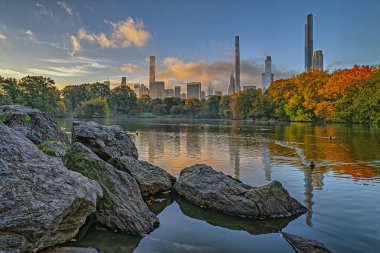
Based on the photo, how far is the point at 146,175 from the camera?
11602 millimetres

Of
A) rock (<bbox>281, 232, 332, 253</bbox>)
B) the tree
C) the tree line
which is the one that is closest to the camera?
rock (<bbox>281, 232, 332, 253</bbox>)

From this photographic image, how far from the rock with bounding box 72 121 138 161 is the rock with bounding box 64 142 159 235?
13.1 ft

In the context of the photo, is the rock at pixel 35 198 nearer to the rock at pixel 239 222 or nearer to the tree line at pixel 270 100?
the rock at pixel 239 222

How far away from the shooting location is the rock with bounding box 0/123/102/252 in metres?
5.69

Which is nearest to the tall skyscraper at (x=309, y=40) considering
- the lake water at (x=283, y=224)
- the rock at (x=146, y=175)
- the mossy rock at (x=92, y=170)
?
the lake water at (x=283, y=224)

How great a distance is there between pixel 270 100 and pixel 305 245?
99.5 metres

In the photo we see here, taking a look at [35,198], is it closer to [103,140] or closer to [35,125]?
[35,125]

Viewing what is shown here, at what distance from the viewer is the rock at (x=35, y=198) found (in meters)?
5.69

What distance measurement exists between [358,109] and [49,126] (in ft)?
212

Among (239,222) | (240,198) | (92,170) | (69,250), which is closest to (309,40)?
(240,198)

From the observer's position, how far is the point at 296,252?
269 inches

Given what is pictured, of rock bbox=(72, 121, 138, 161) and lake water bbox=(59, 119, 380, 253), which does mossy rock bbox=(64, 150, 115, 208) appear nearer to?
lake water bbox=(59, 119, 380, 253)

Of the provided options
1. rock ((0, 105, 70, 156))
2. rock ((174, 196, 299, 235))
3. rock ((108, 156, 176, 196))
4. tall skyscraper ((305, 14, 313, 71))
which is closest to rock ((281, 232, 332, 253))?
rock ((174, 196, 299, 235))

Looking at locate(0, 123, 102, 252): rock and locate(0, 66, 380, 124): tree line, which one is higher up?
locate(0, 66, 380, 124): tree line
